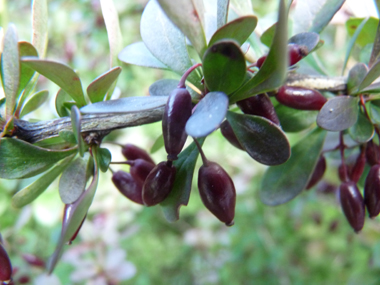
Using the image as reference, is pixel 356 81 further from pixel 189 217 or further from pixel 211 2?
pixel 189 217

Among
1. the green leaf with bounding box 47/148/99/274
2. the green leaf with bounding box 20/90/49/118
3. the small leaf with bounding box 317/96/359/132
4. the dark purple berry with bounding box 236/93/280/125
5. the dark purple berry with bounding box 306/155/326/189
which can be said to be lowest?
the dark purple berry with bounding box 306/155/326/189

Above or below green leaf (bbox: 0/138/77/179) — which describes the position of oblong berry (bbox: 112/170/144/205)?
below

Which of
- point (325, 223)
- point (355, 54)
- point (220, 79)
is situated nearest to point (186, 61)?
point (220, 79)

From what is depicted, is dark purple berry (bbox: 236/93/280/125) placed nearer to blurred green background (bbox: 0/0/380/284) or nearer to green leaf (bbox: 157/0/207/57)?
green leaf (bbox: 157/0/207/57)

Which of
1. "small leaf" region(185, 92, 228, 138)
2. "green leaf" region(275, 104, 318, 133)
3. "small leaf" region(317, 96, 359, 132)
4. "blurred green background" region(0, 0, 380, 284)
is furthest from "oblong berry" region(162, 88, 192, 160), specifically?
"blurred green background" region(0, 0, 380, 284)

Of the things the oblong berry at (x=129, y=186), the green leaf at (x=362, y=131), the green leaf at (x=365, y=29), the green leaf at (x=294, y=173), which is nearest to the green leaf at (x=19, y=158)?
the oblong berry at (x=129, y=186)
